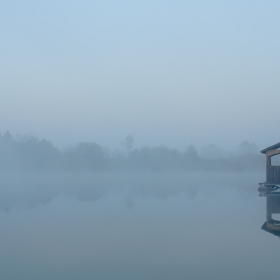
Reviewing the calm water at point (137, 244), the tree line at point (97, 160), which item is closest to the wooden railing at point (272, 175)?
the calm water at point (137, 244)

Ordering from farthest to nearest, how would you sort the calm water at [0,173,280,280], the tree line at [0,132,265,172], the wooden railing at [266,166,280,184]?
the tree line at [0,132,265,172]
the wooden railing at [266,166,280,184]
the calm water at [0,173,280,280]

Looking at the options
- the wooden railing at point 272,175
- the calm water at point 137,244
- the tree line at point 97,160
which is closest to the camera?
the calm water at point 137,244

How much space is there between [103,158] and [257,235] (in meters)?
76.3

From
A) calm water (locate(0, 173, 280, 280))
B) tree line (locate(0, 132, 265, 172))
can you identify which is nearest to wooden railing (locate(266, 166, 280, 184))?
calm water (locate(0, 173, 280, 280))

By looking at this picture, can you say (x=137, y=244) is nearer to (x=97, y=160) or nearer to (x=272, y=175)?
(x=272, y=175)

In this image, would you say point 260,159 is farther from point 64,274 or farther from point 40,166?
point 64,274

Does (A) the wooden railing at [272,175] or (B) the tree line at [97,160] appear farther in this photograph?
(B) the tree line at [97,160]

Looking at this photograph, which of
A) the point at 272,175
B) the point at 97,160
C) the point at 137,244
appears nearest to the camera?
the point at 137,244

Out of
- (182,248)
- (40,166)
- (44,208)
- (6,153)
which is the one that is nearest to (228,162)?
(40,166)

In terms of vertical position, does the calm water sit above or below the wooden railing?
below

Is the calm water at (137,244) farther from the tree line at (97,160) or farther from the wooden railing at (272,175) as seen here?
the tree line at (97,160)

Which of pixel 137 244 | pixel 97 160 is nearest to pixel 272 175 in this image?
pixel 137 244

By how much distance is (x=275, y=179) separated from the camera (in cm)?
2778

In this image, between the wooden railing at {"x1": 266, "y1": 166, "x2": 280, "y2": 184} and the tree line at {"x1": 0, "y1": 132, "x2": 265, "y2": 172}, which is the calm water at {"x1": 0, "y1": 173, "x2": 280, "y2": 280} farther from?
the tree line at {"x1": 0, "y1": 132, "x2": 265, "y2": 172}
